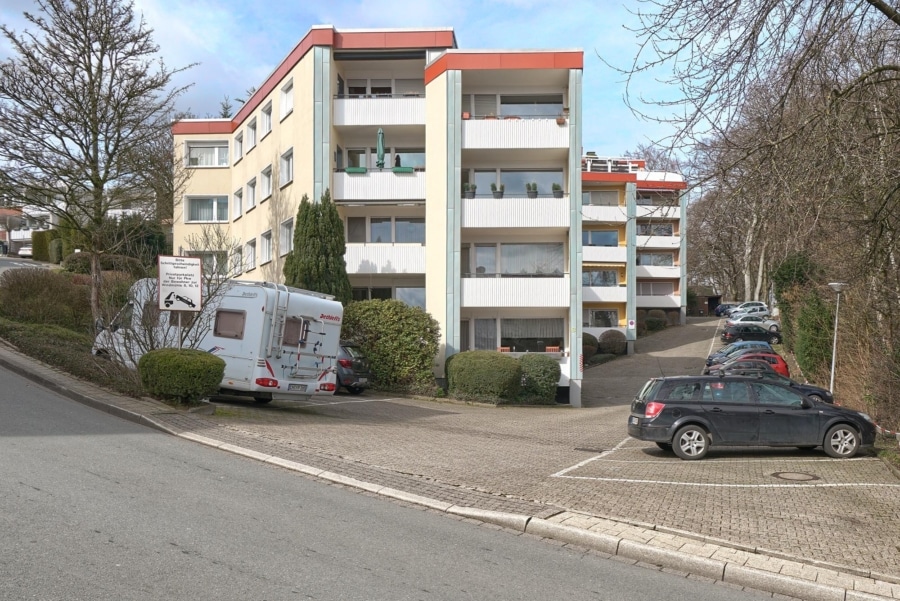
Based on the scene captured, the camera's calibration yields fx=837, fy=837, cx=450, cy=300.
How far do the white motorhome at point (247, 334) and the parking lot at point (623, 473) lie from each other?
0.76m

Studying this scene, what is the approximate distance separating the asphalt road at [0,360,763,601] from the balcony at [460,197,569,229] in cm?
1940

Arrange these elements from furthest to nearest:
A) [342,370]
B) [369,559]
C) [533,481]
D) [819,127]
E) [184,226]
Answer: [184,226] → [342,370] → [533,481] → [819,127] → [369,559]

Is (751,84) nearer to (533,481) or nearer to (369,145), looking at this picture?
(533,481)

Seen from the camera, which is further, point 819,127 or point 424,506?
point 819,127

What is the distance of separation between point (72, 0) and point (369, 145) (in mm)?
11494

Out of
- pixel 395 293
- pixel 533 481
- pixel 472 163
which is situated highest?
pixel 472 163

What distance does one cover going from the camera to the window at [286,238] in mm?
31719

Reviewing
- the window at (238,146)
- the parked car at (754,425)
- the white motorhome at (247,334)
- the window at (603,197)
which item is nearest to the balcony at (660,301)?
the window at (603,197)

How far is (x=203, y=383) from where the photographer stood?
14.9 m

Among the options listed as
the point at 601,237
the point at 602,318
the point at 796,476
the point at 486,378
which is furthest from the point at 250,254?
the point at 796,476

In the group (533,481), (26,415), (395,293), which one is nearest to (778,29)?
(533,481)

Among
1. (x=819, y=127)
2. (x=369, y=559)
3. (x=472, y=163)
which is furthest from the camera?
(x=472, y=163)

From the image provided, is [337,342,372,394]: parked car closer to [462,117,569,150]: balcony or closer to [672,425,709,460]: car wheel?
[462,117,569,150]: balcony

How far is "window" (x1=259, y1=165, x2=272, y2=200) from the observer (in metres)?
34.0
